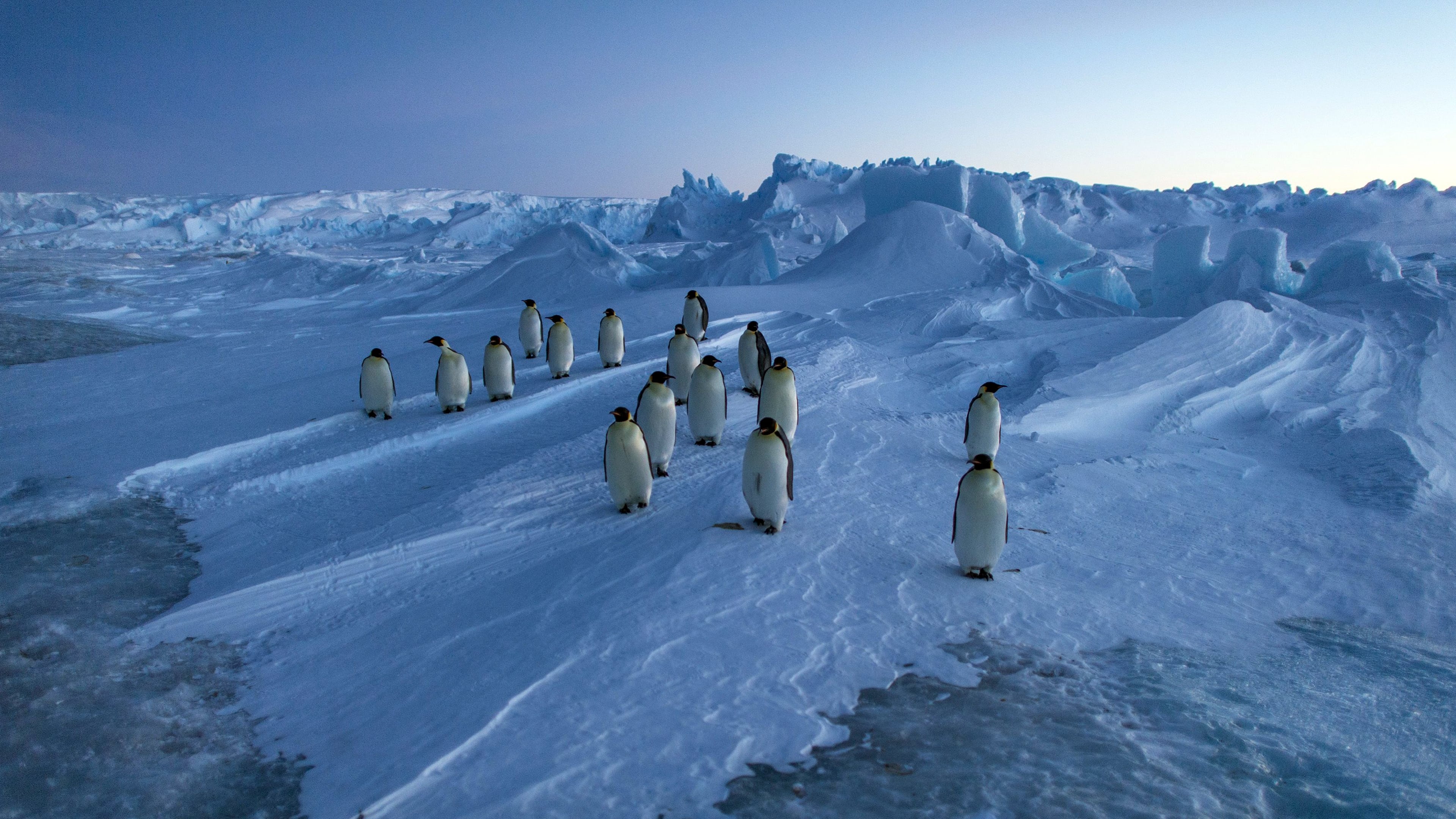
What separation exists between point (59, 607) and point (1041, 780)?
14.5 feet

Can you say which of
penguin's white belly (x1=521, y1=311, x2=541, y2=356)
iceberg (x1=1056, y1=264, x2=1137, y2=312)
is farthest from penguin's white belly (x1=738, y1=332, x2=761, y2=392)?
iceberg (x1=1056, y1=264, x2=1137, y2=312)

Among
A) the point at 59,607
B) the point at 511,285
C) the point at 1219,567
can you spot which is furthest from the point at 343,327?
the point at 1219,567

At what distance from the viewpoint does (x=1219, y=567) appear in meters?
4.29

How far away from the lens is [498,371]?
7.30m

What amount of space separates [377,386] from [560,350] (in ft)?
5.72

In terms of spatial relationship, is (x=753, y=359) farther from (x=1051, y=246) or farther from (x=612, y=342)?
(x=1051, y=246)

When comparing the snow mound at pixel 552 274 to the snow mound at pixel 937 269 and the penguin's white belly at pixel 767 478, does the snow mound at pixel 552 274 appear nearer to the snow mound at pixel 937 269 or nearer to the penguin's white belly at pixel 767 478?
the snow mound at pixel 937 269

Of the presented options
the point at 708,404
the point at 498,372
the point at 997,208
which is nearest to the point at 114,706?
the point at 708,404

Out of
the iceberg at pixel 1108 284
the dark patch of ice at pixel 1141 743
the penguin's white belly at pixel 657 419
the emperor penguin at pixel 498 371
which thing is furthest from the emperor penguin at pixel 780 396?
the iceberg at pixel 1108 284

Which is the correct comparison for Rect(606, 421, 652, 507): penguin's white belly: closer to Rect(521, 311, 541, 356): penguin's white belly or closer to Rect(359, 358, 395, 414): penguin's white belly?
Rect(359, 358, 395, 414): penguin's white belly

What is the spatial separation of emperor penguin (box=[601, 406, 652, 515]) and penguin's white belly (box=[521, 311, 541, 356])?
496 cm

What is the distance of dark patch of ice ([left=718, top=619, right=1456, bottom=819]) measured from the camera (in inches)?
93.6

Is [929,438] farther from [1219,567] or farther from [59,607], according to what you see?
[59,607]

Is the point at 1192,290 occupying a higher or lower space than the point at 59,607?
higher
